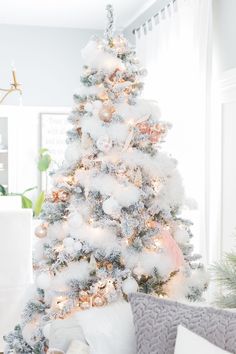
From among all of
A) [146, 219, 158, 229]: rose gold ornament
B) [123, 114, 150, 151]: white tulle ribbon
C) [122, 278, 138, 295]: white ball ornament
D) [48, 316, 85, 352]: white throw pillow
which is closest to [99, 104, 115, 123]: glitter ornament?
[123, 114, 150, 151]: white tulle ribbon

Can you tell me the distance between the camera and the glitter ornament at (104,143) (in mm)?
2748

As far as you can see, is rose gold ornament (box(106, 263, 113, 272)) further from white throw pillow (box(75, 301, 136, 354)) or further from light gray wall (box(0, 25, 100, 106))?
light gray wall (box(0, 25, 100, 106))

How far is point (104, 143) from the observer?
9.01 feet

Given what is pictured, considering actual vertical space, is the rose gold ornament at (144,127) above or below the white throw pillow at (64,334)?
above

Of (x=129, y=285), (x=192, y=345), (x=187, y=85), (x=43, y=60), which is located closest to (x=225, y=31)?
(x=187, y=85)

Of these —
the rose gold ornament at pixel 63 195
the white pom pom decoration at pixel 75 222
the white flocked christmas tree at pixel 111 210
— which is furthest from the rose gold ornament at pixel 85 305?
the rose gold ornament at pixel 63 195

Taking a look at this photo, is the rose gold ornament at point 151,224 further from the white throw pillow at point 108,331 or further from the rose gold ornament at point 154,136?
the white throw pillow at point 108,331

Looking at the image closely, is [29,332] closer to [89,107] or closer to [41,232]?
[41,232]

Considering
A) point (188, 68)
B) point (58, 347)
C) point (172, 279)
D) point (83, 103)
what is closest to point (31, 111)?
point (188, 68)

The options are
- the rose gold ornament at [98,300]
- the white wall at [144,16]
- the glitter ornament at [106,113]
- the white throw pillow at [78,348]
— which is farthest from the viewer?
the white wall at [144,16]

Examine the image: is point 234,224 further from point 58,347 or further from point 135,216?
point 58,347

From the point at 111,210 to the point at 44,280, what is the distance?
1.58 ft

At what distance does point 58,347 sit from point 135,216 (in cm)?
79

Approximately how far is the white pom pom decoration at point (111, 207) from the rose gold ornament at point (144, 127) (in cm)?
37
